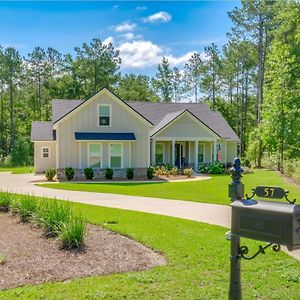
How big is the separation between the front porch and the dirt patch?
21578 millimetres

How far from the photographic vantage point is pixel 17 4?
14406 millimetres

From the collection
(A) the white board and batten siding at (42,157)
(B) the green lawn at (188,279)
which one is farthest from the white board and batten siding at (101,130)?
(B) the green lawn at (188,279)

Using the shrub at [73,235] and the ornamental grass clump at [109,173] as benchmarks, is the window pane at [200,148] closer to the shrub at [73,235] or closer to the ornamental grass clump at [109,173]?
the ornamental grass clump at [109,173]

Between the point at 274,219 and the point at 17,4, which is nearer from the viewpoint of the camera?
the point at 274,219

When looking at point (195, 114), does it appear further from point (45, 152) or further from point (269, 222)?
point (269, 222)

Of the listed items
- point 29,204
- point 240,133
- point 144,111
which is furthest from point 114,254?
point 240,133

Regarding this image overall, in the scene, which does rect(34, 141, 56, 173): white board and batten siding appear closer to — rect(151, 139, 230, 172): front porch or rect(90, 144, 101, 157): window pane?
rect(90, 144, 101, 157): window pane

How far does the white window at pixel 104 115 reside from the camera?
82.9 feet

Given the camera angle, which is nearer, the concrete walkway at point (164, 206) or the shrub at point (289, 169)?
the concrete walkway at point (164, 206)

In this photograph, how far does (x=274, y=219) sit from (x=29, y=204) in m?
8.03

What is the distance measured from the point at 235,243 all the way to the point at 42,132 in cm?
2802

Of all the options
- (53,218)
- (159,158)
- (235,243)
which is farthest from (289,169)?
(235,243)

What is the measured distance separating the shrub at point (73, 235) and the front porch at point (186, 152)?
22.2m

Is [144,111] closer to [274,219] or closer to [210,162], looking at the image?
[210,162]
